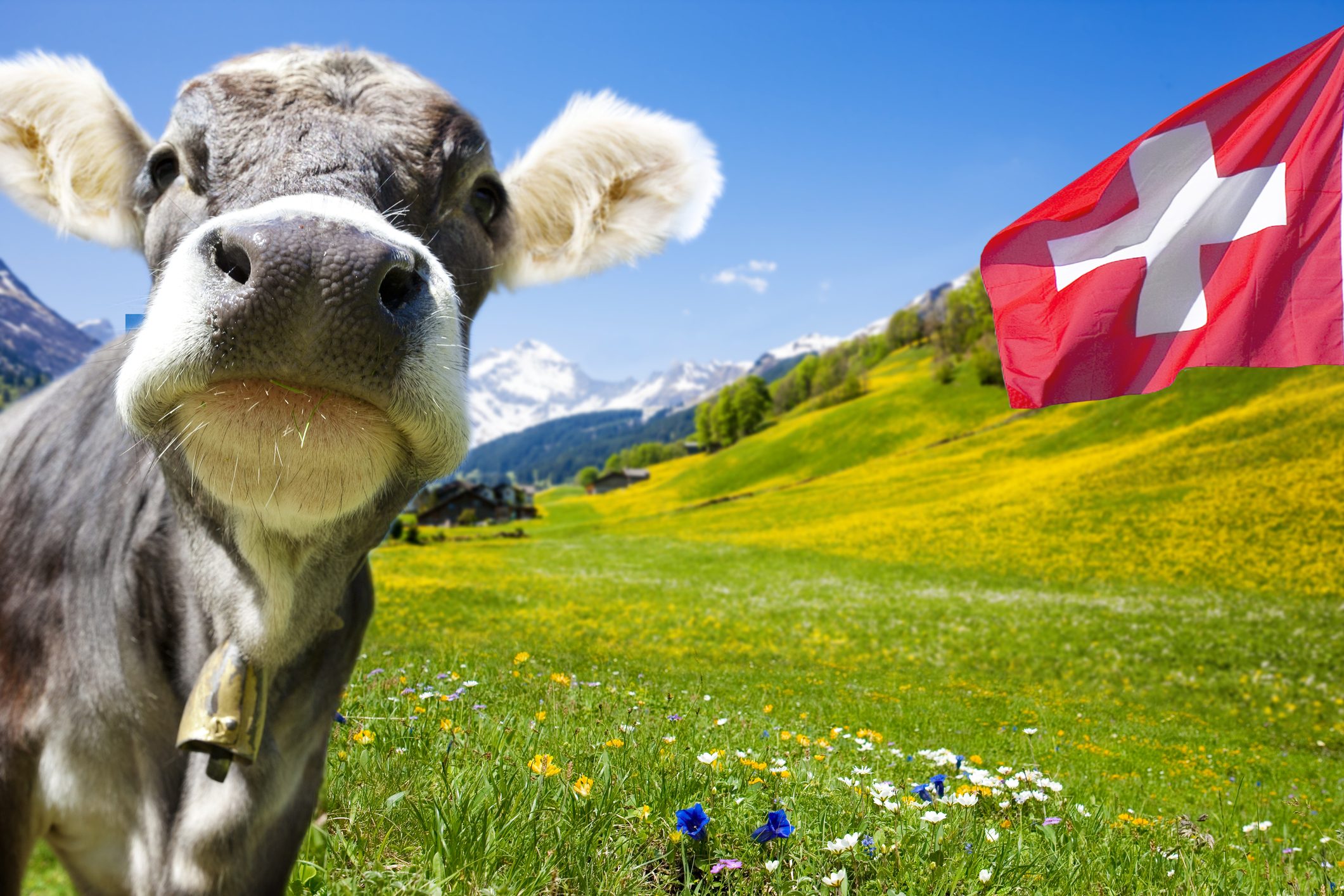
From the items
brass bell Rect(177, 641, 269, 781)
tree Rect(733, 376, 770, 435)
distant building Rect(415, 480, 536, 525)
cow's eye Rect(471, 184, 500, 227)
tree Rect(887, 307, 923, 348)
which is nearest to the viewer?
brass bell Rect(177, 641, 269, 781)

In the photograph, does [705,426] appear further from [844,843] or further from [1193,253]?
[844,843]

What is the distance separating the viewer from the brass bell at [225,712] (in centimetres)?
225

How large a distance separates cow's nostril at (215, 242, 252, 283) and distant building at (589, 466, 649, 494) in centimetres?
12366

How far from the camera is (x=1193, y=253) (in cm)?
529

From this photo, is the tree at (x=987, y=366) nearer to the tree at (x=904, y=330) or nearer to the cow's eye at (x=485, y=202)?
the tree at (x=904, y=330)

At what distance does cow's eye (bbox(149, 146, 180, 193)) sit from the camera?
2.58 m

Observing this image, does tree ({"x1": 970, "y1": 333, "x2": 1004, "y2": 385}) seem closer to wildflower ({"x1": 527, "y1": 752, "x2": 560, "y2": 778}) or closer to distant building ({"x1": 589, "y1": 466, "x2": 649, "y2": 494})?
distant building ({"x1": 589, "y1": 466, "x2": 649, "y2": 494})

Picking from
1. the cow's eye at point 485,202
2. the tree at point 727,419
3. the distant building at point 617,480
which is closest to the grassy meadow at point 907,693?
the cow's eye at point 485,202

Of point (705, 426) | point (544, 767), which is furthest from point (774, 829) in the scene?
point (705, 426)

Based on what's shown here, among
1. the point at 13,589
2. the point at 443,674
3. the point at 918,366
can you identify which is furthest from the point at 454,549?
the point at 918,366

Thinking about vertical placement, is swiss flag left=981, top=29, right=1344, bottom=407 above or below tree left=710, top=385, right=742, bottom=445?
below

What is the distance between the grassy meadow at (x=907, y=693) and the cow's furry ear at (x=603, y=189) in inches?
99.3

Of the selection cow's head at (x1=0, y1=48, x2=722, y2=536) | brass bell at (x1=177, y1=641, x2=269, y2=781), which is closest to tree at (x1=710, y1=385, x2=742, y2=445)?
cow's head at (x1=0, y1=48, x2=722, y2=536)

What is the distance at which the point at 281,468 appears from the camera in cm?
189
